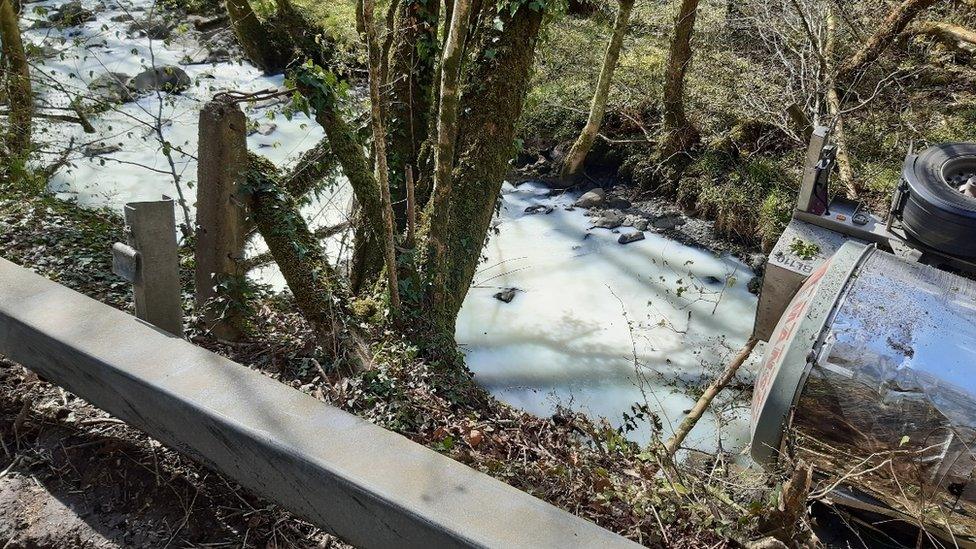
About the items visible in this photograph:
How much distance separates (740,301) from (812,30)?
3.95m

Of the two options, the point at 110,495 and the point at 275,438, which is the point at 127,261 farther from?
the point at 275,438

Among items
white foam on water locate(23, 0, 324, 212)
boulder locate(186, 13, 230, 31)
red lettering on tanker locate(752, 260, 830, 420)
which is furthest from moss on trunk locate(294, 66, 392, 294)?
boulder locate(186, 13, 230, 31)

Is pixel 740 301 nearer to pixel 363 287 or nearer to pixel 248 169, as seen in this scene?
pixel 363 287

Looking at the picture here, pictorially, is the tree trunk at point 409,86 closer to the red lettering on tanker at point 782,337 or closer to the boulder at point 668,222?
the red lettering on tanker at point 782,337

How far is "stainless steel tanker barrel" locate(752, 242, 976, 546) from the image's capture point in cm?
328

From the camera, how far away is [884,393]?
11.1 ft

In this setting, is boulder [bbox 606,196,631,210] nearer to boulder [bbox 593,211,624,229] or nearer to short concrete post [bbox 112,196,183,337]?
boulder [bbox 593,211,624,229]

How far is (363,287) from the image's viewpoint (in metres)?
5.83

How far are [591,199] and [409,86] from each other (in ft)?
19.1

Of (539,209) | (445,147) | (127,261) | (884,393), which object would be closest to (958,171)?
(884,393)

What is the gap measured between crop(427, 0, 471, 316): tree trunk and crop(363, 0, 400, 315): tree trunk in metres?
0.39

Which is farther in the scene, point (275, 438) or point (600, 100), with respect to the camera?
point (600, 100)

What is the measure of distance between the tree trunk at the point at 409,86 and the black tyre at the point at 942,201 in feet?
12.4

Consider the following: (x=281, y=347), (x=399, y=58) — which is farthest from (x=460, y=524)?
(x=399, y=58)
